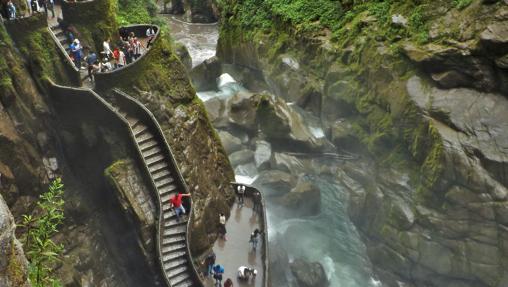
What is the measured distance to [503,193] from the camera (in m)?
25.5

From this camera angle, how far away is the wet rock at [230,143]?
36844mm

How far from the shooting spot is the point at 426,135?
2908cm

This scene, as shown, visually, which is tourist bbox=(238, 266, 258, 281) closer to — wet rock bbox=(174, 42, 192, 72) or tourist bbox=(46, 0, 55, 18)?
tourist bbox=(46, 0, 55, 18)

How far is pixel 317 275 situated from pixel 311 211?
6.39 m

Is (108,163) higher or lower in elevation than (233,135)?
higher

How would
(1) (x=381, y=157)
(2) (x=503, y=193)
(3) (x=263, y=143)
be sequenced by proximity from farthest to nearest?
1. (3) (x=263, y=143)
2. (1) (x=381, y=157)
3. (2) (x=503, y=193)

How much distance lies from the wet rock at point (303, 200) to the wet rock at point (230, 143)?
6.60 m

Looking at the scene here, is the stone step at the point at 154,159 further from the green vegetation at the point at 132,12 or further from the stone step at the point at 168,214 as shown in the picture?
the green vegetation at the point at 132,12

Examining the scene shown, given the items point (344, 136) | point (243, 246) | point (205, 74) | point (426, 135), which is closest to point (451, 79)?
point (426, 135)

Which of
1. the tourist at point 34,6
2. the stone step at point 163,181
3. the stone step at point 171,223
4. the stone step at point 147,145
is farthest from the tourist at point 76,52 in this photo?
the stone step at point 171,223

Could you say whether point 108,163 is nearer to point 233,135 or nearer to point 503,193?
point 233,135

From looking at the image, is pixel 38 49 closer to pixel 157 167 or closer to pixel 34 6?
pixel 34 6

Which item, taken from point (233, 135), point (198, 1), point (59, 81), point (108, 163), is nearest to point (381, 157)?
point (233, 135)

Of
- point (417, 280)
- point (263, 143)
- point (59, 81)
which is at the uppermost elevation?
point (59, 81)
